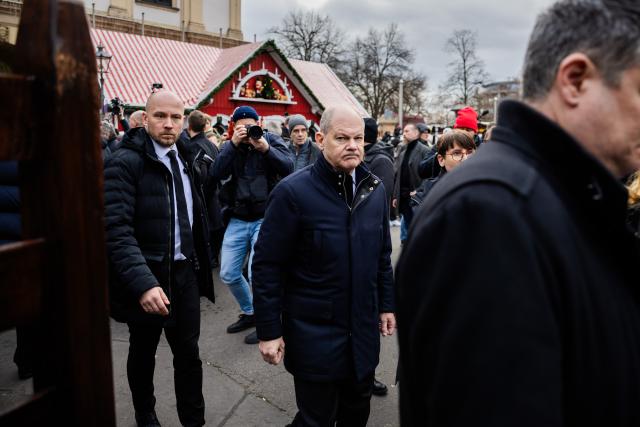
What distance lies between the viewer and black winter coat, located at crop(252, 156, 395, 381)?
2.47m

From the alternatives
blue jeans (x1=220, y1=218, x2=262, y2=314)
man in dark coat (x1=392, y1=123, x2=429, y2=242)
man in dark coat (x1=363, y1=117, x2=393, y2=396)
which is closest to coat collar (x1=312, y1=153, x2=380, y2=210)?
blue jeans (x1=220, y1=218, x2=262, y2=314)

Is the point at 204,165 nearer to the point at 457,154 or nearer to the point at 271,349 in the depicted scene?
the point at 457,154

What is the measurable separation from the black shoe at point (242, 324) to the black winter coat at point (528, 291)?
4.08 metres

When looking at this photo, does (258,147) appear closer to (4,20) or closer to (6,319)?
(6,319)

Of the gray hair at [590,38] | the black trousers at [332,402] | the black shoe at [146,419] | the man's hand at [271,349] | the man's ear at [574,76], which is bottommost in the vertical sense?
the black shoe at [146,419]

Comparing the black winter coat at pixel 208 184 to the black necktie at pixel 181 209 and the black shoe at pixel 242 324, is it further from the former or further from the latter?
the black necktie at pixel 181 209

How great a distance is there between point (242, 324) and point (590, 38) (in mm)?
4394

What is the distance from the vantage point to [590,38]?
3.39 ft

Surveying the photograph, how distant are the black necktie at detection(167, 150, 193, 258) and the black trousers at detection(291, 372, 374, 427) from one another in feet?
3.56

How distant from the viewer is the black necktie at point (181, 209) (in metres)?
3.03

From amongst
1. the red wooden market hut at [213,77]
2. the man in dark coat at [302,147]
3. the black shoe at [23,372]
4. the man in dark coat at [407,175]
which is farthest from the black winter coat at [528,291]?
the red wooden market hut at [213,77]

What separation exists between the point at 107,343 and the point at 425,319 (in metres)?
0.61

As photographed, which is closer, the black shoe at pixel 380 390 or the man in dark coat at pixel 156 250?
the man in dark coat at pixel 156 250

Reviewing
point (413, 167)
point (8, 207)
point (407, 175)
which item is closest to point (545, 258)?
point (8, 207)
